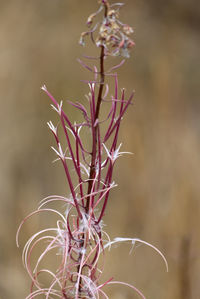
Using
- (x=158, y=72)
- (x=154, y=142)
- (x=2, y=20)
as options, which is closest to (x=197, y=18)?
(x=158, y=72)

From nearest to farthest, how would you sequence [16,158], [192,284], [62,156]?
[62,156], [192,284], [16,158]

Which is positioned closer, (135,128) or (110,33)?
(110,33)

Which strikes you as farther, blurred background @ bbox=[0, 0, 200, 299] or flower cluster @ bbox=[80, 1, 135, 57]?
blurred background @ bbox=[0, 0, 200, 299]

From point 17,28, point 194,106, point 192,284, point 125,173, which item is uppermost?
point 17,28

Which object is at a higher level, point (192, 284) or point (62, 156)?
point (62, 156)

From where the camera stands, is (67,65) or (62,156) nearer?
(62,156)

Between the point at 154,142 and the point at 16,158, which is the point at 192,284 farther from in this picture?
the point at 16,158

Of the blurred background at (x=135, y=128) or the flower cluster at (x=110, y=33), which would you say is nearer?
the flower cluster at (x=110, y=33)

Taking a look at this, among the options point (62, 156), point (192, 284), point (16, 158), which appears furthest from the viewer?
point (16, 158)
